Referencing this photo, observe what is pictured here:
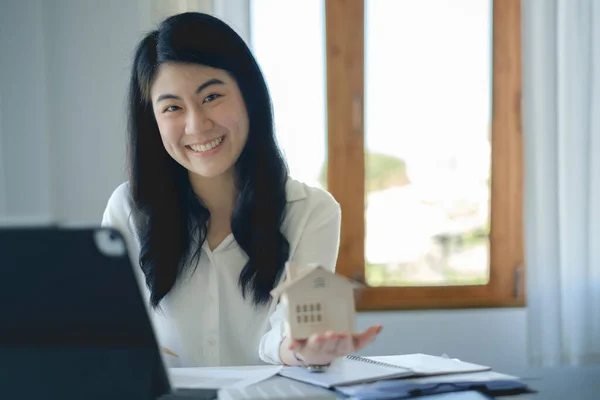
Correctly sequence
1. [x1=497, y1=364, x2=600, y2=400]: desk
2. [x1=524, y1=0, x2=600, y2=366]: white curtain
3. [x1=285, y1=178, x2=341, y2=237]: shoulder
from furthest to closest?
[x1=497, y1=364, x2=600, y2=400]: desk < [x1=524, y1=0, x2=600, y2=366]: white curtain < [x1=285, y1=178, x2=341, y2=237]: shoulder

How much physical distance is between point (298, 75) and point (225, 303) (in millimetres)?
1392

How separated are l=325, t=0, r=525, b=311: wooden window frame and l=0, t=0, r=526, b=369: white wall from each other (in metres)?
0.10

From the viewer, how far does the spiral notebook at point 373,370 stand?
1.04 meters

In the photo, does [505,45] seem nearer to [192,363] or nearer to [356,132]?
[356,132]

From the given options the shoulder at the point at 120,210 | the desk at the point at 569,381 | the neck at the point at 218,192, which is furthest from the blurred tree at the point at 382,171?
the shoulder at the point at 120,210

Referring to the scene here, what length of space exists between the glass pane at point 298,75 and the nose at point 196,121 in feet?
4.02

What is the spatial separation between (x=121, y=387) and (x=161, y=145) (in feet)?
2.98

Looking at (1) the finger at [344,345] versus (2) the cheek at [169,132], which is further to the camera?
(2) the cheek at [169,132]

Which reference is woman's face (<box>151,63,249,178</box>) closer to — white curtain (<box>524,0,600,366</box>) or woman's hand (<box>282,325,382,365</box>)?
woman's hand (<box>282,325,382,365</box>)

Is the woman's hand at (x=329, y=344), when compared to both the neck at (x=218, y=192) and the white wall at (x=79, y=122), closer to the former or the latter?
the neck at (x=218, y=192)

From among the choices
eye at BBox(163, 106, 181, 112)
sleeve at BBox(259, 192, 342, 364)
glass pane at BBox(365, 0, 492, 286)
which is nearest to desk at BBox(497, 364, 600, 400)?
glass pane at BBox(365, 0, 492, 286)

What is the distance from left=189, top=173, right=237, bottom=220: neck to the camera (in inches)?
64.4

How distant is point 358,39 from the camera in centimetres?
267

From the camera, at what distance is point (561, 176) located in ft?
8.43
